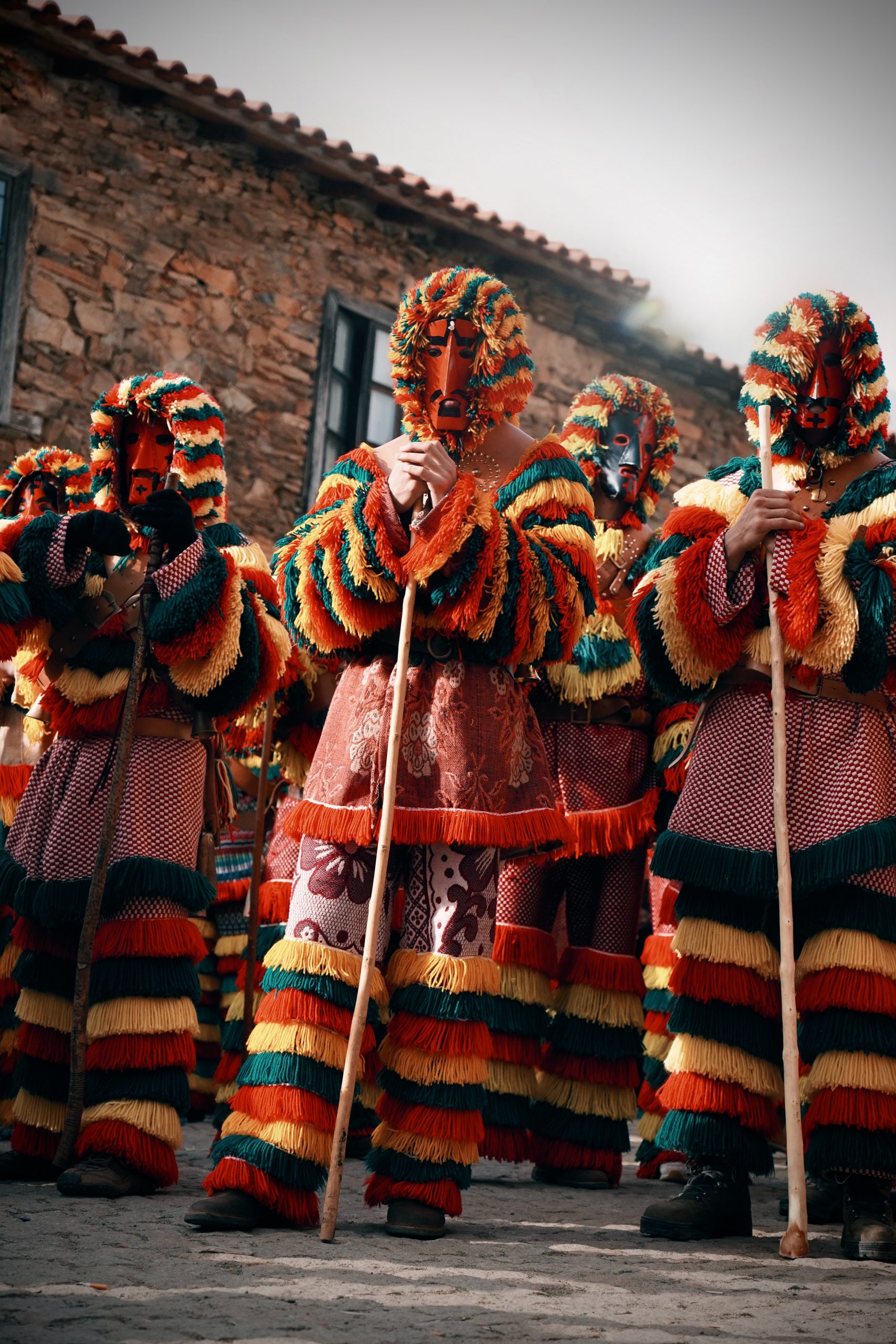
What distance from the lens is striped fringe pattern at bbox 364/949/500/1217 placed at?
321 cm

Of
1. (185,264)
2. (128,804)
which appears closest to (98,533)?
(128,804)

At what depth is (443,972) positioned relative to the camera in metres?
3.32

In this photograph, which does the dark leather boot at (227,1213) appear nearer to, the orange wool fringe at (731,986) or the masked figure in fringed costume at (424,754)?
the masked figure in fringed costume at (424,754)

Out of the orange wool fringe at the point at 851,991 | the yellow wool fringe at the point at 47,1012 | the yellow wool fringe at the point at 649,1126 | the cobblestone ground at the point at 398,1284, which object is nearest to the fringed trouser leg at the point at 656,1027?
the yellow wool fringe at the point at 649,1126

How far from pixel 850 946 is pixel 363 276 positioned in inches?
374

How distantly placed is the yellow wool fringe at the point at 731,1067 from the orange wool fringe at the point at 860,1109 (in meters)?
0.17

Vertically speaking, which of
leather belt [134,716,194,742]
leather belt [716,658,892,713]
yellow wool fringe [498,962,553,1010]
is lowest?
yellow wool fringe [498,962,553,1010]

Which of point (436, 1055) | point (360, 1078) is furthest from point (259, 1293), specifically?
point (360, 1078)

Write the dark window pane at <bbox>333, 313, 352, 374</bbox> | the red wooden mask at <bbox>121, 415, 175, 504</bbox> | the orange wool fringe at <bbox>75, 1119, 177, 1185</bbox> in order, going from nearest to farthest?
the orange wool fringe at <bbox>75, 1119, 177, 1185</bbox> → the red wooden mask at <bbox>121, 415, 175, 504</bbox> → the dark window pane at <bbox>333, 313, 352, 374</bbox>

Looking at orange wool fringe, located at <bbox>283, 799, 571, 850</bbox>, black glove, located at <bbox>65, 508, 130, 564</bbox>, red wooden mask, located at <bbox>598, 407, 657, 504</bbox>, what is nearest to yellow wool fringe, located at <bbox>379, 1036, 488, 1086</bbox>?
orange wool fringe, located at <bbox>283, 799, 571, 850</bbox>

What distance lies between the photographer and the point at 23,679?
432 cm

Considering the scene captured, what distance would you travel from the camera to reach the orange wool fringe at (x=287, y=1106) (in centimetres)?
317

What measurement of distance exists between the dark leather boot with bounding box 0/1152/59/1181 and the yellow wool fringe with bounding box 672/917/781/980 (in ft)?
5.99

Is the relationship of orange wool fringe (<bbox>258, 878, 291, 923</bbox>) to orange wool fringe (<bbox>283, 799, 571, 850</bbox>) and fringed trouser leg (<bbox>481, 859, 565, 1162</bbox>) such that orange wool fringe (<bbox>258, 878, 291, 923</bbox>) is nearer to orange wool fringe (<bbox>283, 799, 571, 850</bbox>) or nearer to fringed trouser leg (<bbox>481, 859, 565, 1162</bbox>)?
fringed trouser leg (<bbox>481, 859, 565, 1162</bbox>)
